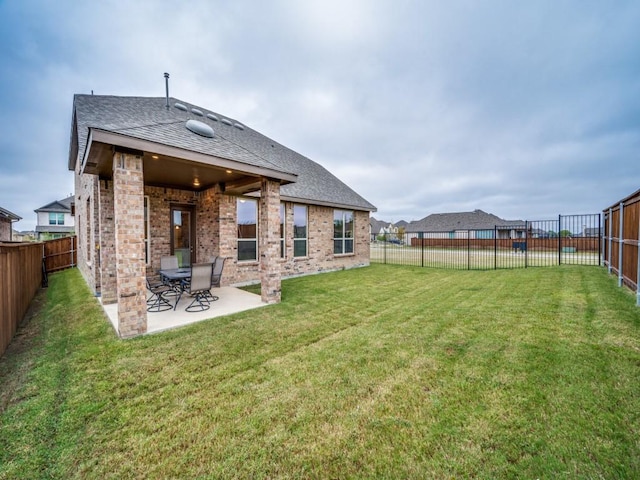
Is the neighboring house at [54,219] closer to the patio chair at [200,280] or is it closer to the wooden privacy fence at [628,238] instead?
the patio chair at [200,280]

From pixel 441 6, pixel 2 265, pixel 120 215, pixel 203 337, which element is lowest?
pixel 203 337

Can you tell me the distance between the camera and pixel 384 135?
18.2 metres

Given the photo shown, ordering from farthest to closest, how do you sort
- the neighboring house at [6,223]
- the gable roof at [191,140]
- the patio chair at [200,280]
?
the neighboring house at [6,223]
the patio chair at [200,280]
the gable roof at [191,140]

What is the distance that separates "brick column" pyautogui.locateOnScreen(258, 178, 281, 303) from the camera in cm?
648

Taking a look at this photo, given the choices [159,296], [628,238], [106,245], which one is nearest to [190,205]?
[106,245]

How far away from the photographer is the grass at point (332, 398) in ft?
6.34

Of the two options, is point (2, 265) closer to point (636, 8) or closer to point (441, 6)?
point (441, 6)

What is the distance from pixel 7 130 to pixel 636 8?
3589 cm

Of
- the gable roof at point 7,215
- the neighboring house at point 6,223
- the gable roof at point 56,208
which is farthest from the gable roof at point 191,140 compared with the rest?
the gable roof at point 56,208

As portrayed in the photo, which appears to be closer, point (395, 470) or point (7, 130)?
point (395, 470)

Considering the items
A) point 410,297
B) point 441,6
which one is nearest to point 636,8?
point 441,6

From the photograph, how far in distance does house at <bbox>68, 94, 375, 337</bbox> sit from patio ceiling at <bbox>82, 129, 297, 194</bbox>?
2 cm

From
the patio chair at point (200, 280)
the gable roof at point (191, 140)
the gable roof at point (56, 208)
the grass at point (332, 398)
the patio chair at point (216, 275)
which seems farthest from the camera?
the gable roof at point (56, 208)

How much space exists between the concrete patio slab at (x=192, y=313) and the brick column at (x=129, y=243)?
0.44 m
